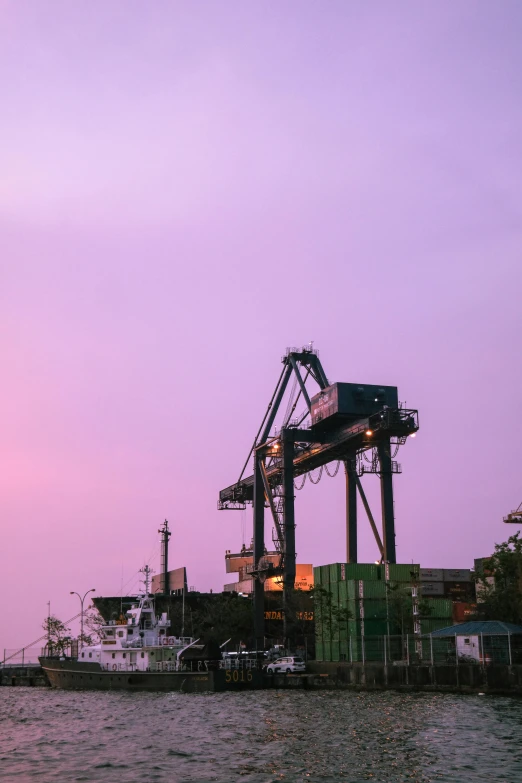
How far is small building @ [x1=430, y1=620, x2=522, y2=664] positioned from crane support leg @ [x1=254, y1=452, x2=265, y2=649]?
47904mm

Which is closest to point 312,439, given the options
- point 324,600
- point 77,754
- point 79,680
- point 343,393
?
point 343,393

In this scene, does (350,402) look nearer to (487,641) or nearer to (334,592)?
(334,592)

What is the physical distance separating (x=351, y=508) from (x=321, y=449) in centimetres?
1114

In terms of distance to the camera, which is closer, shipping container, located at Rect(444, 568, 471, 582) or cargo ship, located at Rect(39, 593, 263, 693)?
cargo ship, located at Rect(39, 593, 263, 693)

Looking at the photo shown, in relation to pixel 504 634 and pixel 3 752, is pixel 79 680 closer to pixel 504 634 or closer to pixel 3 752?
pixel 504 634

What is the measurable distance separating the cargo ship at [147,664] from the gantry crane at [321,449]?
95.9 feet

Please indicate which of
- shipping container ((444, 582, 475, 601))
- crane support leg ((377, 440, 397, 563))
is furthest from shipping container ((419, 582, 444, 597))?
crane support leg ((377, 440, 397, 563))

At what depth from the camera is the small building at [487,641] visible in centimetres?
5978

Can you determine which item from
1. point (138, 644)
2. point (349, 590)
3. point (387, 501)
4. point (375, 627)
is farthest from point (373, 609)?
point (138, 644)

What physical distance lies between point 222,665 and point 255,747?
106 ft

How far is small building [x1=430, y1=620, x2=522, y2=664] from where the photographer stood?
5978 cm

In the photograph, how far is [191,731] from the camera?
131 ft

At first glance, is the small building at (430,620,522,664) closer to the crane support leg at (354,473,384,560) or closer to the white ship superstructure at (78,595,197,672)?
the white ship superstructure at (78,595,197,672)

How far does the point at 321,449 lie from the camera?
101 meters
